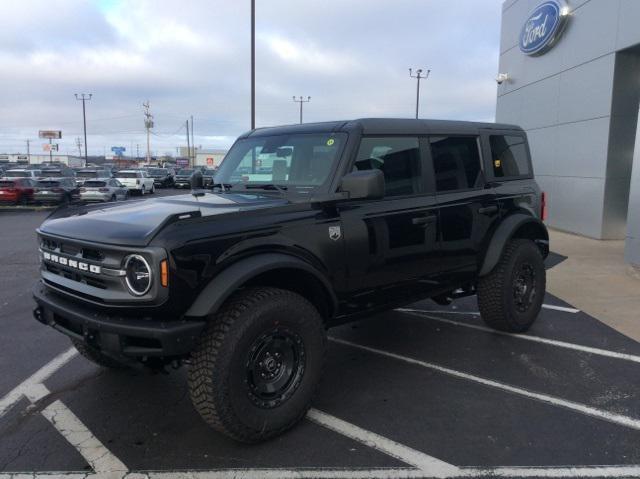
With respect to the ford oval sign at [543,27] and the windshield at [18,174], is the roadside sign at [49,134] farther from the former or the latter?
the ford oval sign at [543,27]

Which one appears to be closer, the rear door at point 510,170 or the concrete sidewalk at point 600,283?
the rear door at point 510,170

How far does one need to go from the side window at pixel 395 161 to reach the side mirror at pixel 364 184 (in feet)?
1.19

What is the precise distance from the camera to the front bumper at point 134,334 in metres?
2.79

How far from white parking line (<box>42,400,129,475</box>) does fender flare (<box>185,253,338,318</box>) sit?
3.24 feet

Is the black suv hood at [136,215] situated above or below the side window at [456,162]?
below

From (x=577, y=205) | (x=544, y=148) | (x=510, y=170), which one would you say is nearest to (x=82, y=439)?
(x=510, y=170)

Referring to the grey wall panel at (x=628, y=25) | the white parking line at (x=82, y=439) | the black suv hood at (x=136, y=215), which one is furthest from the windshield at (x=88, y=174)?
the white parking line at (x=82, y=439)

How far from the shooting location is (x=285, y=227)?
331 centimetres

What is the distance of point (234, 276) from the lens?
299cm

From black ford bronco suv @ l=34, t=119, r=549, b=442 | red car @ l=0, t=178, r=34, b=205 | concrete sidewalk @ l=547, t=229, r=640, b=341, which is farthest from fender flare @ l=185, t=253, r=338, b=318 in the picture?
red car @ l=0, t=178, r=34, b=205

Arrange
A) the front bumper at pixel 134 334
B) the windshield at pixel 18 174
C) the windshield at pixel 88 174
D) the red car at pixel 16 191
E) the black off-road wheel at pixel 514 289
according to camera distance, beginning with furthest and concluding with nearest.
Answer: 1. the windshield at pixel 88 174
2. the windshield at pixel 18 174
3. the red car at pixel 16 191
4. the black off-road wheel at pixel 514 289
5. the front bumper at pixel 134 334

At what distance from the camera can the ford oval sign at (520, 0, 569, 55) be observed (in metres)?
12.8

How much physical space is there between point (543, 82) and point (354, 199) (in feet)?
40.2

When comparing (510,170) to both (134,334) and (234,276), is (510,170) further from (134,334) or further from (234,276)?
(134,334)
